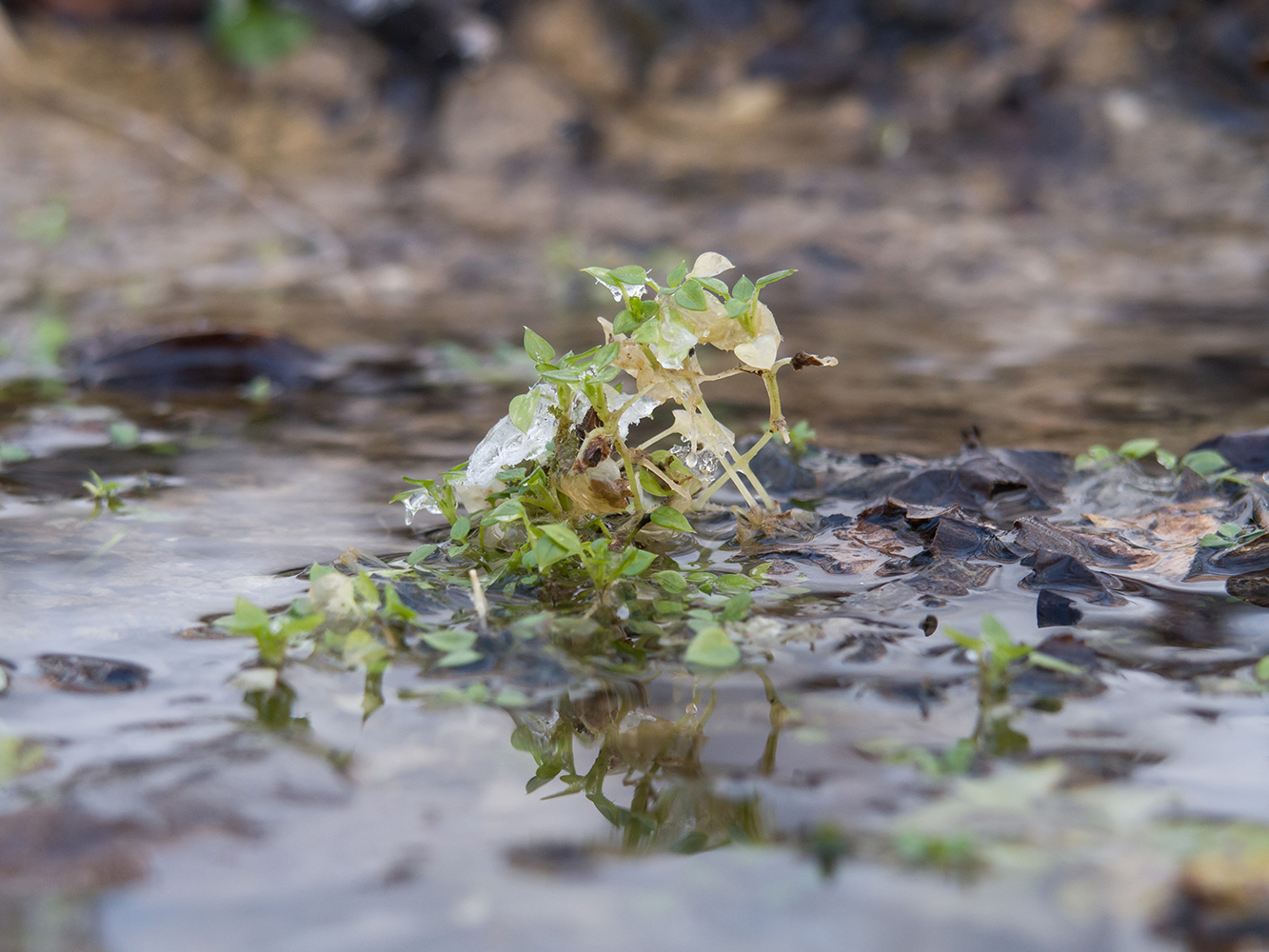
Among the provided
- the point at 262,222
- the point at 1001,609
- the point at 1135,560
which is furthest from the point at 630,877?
the point at 262,222

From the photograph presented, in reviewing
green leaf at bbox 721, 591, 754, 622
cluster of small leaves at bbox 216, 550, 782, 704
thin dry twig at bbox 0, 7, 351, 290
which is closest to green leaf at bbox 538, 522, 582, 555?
cluster of small leaves at bbox 216, 550, 782, 704

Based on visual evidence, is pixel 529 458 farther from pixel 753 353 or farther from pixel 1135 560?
pixel 1135 560

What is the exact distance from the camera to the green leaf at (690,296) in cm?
151

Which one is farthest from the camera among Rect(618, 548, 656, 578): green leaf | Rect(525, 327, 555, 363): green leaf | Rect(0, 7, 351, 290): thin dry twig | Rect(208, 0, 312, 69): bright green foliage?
Rect(208, 0, 312, 69): bright green foliage

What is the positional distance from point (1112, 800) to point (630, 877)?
0.51m

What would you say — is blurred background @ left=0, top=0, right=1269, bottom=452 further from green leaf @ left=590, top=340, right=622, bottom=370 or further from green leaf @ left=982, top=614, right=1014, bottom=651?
green leaf @ left=982, top=614, right=1014, bottom=651

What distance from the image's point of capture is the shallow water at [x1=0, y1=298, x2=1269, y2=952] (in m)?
0.96

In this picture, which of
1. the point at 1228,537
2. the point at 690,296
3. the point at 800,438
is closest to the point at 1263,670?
the point at 1228,537

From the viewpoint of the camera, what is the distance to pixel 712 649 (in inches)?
52.9

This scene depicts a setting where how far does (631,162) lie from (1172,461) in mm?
6057

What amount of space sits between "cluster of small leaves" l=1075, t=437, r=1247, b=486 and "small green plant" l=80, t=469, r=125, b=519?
199 cm

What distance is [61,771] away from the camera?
1163mm

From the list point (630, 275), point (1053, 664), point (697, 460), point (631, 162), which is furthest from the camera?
point (631, 162)

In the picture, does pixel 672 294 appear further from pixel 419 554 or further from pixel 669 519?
pixel 419 554
